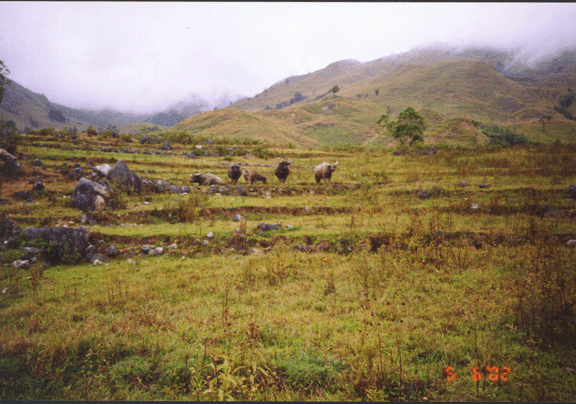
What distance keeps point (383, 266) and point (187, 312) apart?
16.9ft

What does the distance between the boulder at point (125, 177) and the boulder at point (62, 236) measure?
6377mm

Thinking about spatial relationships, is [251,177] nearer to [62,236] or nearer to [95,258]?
[95,258]

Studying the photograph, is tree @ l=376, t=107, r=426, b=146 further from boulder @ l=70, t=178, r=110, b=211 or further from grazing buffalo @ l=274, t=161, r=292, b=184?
boulder @ l=70, t=178, r=110, b=211

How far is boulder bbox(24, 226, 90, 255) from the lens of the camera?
8.00 meters

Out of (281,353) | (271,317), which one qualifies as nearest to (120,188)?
(271,317)

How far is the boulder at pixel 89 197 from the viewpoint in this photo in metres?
11.7

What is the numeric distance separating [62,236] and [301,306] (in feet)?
27.8

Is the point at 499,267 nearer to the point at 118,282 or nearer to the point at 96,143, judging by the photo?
the point at 118,282

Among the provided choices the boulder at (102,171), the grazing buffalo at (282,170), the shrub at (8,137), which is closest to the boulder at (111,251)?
the boulder at (102,171)

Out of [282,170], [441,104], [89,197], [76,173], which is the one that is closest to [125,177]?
[89,197]

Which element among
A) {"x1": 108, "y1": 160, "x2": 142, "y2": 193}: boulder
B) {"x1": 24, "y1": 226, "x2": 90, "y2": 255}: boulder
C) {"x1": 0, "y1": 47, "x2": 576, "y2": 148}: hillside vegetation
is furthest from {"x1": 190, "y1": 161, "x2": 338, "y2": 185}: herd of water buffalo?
{"x1": 0, "y1": 47, "x2": 576, "y2": 148}: hillside vegetation

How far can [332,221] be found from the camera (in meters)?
11.1

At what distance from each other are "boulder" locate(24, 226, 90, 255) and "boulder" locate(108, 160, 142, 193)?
20.9 feet

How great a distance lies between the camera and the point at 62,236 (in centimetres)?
812
